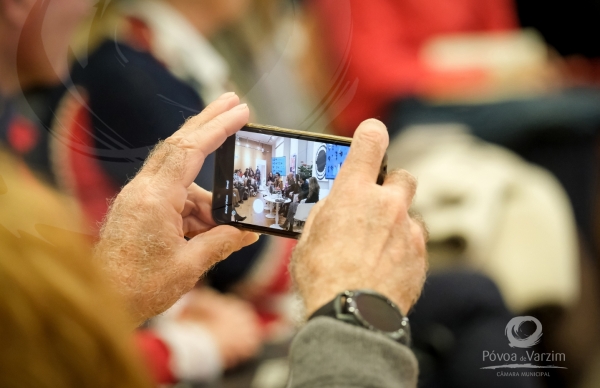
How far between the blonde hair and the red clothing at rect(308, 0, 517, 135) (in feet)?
1.42

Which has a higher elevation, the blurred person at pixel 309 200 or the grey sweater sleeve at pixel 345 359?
the blurred person at pixel 309 200

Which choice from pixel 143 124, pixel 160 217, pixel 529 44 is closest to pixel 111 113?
pixel 143 124

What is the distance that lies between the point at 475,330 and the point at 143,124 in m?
0.47

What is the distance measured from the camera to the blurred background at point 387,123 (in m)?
0.64

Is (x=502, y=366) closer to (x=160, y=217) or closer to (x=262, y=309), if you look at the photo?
(x=262, y=309)

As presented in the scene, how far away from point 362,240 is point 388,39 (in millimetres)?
362

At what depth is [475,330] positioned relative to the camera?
2.15ft

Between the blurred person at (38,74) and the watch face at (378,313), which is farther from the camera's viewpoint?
the blurred person at (38,74)

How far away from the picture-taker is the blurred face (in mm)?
634

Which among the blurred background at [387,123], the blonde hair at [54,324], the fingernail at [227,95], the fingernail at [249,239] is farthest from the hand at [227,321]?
the blonde hair at [54,324]

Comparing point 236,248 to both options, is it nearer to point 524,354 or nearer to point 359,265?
point 359,265

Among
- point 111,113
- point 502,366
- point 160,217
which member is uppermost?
point 111,113

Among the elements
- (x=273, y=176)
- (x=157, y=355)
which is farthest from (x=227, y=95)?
(x=157, y=355)

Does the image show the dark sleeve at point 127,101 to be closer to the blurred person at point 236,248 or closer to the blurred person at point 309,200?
the blurred person at point 236,248
